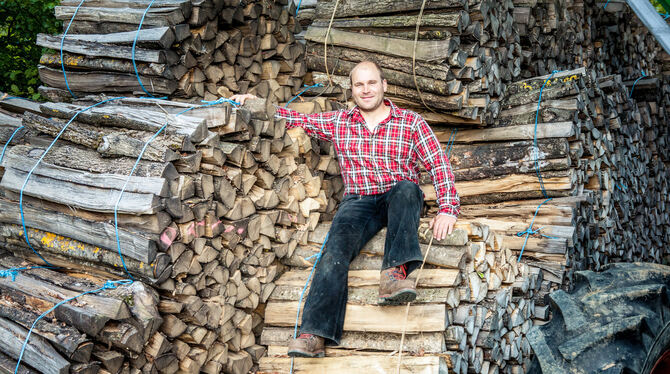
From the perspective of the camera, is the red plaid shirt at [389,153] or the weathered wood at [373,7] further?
the weathered wood at [373,7]

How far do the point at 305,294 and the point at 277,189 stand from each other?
829 millimetres

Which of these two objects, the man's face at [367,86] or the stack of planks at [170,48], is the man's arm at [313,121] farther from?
the stack of planks at [170,48]

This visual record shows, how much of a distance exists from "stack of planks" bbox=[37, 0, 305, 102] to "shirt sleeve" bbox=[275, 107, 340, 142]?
2.20 ft

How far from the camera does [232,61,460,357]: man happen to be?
4.05 meters

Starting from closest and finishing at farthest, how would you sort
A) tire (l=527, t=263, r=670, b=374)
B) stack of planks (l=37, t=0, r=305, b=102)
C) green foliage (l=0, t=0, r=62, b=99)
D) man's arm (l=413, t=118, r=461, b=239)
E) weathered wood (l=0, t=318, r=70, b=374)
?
tire (l=527, t=263, r=670, b=374) → weathered wood (l=0, t=318, r=70, b=374) → man's arm (l=413, t=118, r=461, b=239) → stack of planks (l=37, t=0, r=305, b=102) → green foliage (l=0, t=0, r=62, b=99)

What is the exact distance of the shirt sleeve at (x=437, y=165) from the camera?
454 centimetres

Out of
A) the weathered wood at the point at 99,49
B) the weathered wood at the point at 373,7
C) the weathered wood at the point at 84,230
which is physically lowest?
the weathered wood at the point at 84,230

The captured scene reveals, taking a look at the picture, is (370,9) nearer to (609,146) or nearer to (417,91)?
(417,91)

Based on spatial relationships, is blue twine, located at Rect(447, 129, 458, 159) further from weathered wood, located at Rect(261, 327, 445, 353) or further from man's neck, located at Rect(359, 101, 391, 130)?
weathered wood, located at Rect(261, 327, 445, 353)

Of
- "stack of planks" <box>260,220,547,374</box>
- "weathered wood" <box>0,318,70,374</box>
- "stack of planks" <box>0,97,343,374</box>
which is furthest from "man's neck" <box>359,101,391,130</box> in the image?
"weathered wood" <box>0,318,70,374</box>

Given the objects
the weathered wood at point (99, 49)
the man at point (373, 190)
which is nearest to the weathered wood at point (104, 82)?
the weathered wood at point (99, 49)

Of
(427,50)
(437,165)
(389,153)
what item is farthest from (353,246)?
(427,50)

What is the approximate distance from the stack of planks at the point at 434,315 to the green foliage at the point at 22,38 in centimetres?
494

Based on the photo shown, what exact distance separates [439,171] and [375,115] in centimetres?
65
